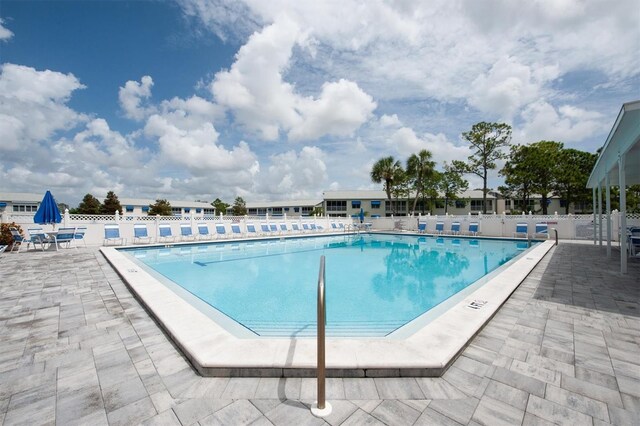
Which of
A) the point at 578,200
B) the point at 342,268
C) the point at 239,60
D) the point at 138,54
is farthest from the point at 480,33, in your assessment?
the point at 578,200

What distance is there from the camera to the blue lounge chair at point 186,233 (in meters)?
15.6

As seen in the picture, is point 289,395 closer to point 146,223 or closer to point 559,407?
point 559,407

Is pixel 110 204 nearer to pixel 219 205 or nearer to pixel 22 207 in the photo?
pixel 22 207

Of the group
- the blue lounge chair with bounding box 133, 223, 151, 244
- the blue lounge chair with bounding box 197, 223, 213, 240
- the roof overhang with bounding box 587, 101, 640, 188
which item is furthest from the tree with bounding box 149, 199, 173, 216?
the roof overhang with bounding box 587, 101, 640, 188

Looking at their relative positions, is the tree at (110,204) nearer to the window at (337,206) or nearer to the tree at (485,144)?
the window at (337,206)

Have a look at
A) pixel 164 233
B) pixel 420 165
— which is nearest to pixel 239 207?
pixel 420 165

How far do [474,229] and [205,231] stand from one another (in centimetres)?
1739

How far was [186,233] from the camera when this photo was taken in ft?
51.5

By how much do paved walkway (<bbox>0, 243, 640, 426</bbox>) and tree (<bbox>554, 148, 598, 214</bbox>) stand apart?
34.1 meters

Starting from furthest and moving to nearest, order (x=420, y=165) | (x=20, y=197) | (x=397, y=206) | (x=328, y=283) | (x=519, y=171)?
1. (x=397, y=206)
2. (x=20, y=197)
3. (x=420, y=165)
4. (x=519, y=171)
5. (x=328, y=283)

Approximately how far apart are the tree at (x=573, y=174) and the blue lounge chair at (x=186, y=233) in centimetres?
3618

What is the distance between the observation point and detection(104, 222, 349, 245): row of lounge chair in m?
13.7

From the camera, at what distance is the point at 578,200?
30953mm

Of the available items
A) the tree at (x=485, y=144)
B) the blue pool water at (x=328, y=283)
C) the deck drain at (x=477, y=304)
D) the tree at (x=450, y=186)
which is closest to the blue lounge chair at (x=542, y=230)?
the blue pool water at (x=328, y=283)
